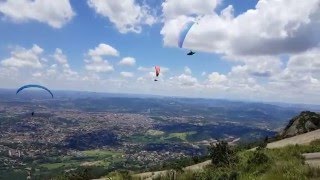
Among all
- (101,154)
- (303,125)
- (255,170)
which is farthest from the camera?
(101,154)

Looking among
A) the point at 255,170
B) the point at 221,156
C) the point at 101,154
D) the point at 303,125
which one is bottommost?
the point at 101,154

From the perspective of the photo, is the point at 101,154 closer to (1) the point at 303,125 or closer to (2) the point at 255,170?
(1) the point at 303,125

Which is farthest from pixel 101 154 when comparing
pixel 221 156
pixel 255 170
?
pixel 255 170

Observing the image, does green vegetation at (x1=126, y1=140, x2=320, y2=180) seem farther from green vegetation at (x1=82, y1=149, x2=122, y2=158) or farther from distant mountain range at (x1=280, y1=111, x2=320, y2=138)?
green vegetation at (x1=82, y1=149, x2=122, y2=158)

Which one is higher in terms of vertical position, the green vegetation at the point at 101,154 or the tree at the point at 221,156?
the tree at the point at 221,156

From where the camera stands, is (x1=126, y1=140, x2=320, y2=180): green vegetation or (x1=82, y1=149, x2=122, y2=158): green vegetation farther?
(x1=82, y1=149, x2=122, y2=158): green vegetation

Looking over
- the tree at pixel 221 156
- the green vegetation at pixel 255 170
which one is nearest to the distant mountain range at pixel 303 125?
the tree at pixel 221 156

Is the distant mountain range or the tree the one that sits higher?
the distant mountain range

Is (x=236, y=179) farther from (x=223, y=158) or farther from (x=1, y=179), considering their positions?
(x=1, y=179)

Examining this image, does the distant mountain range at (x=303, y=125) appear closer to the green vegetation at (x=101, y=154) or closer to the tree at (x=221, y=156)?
the tree at (x=221, y=156)

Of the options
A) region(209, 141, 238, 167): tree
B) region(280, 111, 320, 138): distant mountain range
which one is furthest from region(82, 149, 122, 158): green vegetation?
region(209, 141, 238, 167): tree

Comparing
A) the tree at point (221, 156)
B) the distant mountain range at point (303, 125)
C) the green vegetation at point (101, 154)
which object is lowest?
the green vegetation at point (101, 154)
